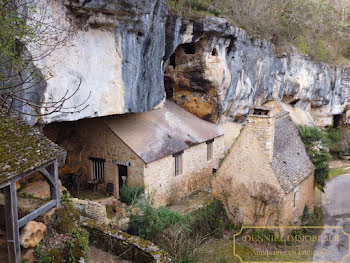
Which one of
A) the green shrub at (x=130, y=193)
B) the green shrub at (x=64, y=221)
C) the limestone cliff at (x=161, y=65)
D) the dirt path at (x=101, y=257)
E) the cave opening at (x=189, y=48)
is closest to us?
the green shrub at (x=64, y=221)

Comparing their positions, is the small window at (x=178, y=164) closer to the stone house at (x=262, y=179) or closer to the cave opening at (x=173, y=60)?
the stone house at (x=262, y=179)

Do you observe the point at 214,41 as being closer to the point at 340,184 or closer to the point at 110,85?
the point at 110,85

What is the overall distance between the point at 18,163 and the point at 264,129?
10.8 meters

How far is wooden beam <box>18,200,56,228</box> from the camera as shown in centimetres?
670

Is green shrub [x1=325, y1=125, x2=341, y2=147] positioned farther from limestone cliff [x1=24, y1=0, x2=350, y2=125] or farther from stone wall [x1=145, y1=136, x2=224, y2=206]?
stone wall [x1=145, y1=136, x2=224, y2=206]

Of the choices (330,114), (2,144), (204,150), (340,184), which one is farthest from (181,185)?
(330,114)

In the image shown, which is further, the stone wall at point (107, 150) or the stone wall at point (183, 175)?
the stone wall at point (183, 175)

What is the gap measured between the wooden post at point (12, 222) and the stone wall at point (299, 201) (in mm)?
11084

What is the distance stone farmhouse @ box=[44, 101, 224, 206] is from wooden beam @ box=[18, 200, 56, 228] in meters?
7.08

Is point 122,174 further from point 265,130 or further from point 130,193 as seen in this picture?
point 265,130

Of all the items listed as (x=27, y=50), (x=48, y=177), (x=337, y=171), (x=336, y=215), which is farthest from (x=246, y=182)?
(x=337, y=171)

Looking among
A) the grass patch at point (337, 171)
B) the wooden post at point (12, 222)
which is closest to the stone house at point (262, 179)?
the wooden post at point (12, 222)

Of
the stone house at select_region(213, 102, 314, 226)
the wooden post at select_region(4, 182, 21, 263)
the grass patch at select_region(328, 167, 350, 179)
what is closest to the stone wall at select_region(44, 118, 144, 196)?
the stone house at select_region(213, 102, 314, 226)

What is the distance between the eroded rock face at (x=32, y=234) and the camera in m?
6.81
